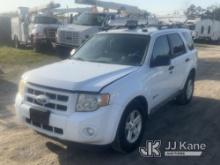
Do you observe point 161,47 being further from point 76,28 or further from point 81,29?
point 76,28

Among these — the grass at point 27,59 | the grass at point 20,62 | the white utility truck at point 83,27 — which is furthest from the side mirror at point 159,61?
the grass at point 27,59

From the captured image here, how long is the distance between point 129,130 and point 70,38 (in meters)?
12.0

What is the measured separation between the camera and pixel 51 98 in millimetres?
4895

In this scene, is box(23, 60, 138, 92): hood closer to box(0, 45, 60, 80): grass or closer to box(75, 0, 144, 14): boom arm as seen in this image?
box(0, 45, 60, 80): grass

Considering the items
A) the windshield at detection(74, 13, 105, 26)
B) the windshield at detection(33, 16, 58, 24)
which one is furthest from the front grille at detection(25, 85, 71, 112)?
the windshield at detection(33, 16, 58, 24)

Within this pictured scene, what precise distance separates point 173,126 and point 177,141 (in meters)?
0.78

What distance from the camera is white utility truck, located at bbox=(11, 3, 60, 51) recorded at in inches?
754

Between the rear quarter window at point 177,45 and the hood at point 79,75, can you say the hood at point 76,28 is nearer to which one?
the rear quarter window at point 177,45

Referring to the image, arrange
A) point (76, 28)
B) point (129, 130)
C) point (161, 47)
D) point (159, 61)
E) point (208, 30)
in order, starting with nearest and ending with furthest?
point (129, 130)
point (159, 61)
point (161, 47)
point (76, 28)
point (208, 30)

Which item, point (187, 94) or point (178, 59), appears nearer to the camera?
point (178, 59)

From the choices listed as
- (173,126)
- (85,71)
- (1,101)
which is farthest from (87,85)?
(1,101)

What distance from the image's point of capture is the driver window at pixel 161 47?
6215mm

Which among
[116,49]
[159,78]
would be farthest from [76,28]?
[159,78]

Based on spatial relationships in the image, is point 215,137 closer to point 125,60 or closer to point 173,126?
point 173,126
